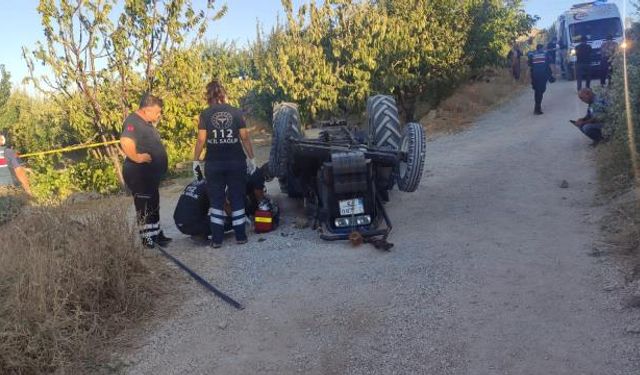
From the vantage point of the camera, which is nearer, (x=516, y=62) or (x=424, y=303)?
(x=424, y=303)

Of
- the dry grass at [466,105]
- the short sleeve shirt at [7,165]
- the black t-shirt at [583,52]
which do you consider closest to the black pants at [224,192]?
the short sleeve shirt at [7,165]

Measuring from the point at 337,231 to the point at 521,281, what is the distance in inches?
84.4

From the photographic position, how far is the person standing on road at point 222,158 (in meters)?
6.00

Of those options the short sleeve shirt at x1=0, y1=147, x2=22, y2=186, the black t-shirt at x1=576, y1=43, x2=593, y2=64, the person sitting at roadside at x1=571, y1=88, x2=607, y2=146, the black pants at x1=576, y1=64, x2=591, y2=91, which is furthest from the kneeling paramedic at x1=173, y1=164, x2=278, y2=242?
the black pants at x1=576, y1=64, x2=591, y2=91

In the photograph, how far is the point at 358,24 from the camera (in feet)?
46.5

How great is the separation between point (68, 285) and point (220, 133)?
249cm

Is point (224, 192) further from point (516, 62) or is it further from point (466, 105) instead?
point (516, 62)

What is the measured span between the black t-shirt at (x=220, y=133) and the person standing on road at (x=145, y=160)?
552 millimetres

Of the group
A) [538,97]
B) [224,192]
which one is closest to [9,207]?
[224,192]

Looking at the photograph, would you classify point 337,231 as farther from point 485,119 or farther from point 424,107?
point 424,107

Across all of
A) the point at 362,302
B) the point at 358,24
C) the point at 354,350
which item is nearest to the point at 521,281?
the point at 362,302

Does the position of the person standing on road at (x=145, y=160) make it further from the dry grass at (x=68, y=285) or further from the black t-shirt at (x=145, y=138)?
the dry grass at (x=68, y=285)

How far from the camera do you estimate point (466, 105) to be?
57.3 ft

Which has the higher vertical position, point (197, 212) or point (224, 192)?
point (224, 192)
